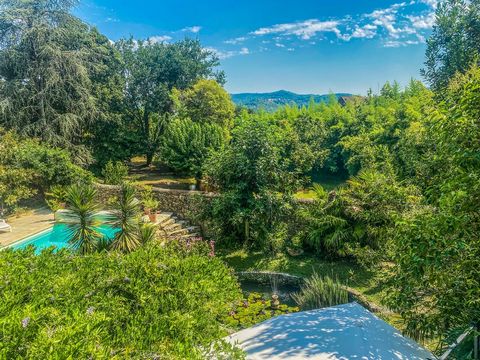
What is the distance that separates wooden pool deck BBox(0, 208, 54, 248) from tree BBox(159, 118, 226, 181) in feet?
21.2

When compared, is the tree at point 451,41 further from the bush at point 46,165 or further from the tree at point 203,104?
the bush at point 46,165

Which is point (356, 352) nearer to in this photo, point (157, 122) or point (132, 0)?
point (157, 122)

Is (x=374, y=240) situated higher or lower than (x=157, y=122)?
lower

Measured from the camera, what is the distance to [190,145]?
1697 centimetres

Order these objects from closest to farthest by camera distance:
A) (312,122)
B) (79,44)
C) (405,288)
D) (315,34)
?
(405,288) < (79,44) < (312,122) < (315,34)

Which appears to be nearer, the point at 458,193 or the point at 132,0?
the point at 458,193

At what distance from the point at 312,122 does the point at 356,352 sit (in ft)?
69.0

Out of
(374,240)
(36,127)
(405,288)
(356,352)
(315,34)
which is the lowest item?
(374,240)

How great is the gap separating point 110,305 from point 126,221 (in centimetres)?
606

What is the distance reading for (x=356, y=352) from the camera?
3633 millimetres

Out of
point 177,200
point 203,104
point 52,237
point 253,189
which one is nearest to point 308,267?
point 253,189

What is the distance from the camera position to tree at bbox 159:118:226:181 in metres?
16.8

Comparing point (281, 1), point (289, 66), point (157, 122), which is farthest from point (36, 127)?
point (289, 66)

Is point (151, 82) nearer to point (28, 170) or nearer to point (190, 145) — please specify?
point (190, 145)
